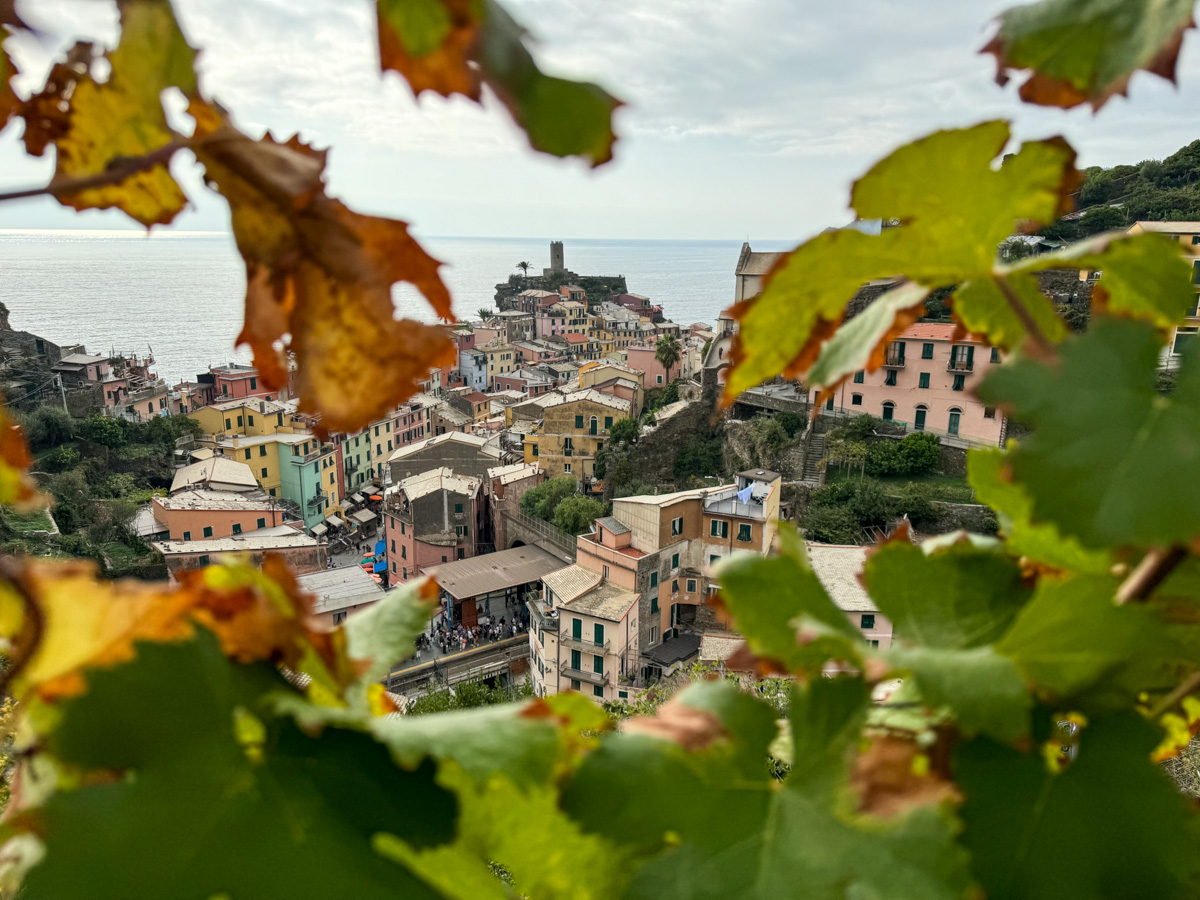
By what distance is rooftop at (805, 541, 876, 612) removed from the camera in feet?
28.6

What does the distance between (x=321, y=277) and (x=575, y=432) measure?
705 inches

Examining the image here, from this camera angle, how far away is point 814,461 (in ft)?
48.8

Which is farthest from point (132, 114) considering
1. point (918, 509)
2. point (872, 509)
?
point (872, 509)

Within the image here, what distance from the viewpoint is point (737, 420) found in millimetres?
17203

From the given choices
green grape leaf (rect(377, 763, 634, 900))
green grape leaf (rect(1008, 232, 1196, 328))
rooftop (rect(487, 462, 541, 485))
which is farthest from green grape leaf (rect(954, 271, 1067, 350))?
rooftop (rect(487, 462, 541, 485))

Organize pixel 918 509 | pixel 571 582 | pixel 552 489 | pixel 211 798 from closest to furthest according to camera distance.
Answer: pixel 211 798, pixel 571 582, pixel 918 509, pixel 552 489

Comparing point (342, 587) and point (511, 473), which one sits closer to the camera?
point (342, 587)

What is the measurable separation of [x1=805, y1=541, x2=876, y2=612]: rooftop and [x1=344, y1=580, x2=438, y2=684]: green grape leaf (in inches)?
326

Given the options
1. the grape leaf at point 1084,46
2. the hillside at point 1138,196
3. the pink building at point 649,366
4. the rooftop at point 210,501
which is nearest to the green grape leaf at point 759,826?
the grape leaf at point 1084,46

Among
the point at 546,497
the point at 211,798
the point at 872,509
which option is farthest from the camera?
the point at 546,497

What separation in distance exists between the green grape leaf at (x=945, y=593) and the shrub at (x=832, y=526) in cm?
1210

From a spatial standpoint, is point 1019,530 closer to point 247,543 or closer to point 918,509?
point 918,509

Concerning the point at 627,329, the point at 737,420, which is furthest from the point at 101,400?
the point at 627,329

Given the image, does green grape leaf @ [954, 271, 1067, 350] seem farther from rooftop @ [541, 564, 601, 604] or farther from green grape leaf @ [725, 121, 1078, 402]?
rooftop @ [541, 564, 601, 604]
